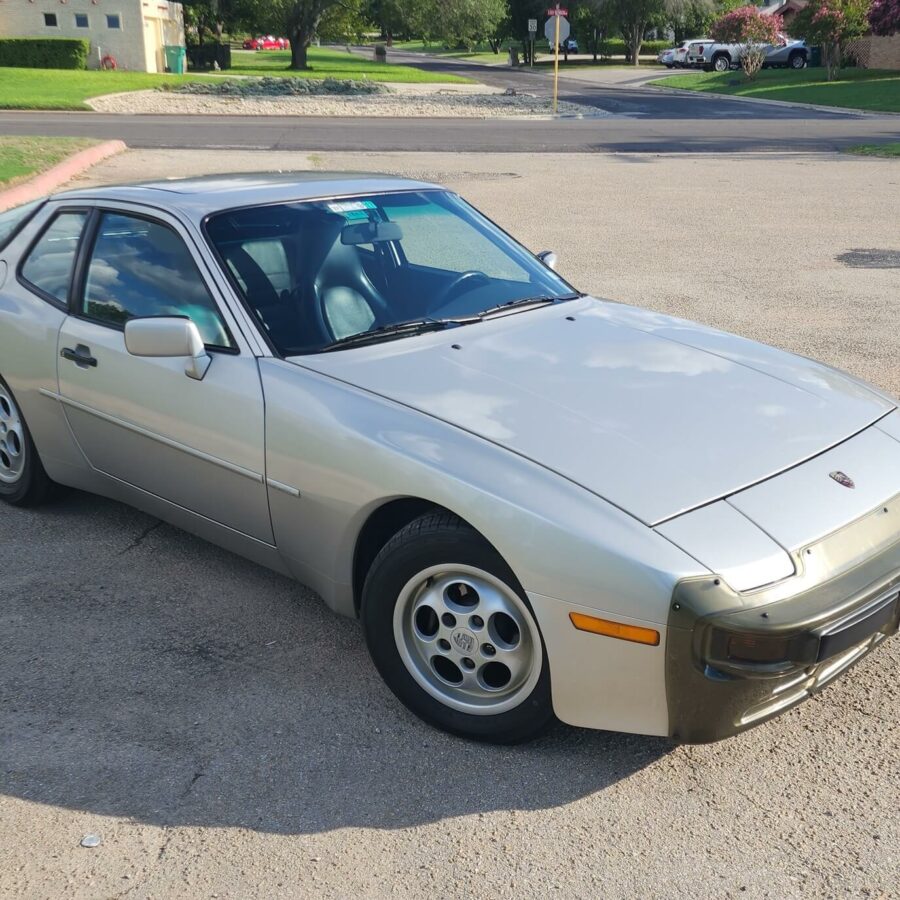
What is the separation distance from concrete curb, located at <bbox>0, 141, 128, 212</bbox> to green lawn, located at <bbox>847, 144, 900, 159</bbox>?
14.0 meters

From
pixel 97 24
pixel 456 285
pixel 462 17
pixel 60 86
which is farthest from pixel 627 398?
pixel 462 17

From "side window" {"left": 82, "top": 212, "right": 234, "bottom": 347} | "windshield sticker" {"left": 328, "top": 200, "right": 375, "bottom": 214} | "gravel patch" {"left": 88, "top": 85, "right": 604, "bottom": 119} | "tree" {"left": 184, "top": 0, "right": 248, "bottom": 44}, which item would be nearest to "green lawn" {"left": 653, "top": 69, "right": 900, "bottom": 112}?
"gravel patch" {"left": 88, "top": 85, "right": 604, "bottom": 119}

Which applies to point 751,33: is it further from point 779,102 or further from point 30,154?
point 30,154

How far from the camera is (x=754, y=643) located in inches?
101

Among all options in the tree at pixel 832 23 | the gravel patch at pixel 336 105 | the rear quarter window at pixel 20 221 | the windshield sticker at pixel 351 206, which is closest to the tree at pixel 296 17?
the gravel patch at pixel 336 105

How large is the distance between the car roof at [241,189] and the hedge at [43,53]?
149 ft

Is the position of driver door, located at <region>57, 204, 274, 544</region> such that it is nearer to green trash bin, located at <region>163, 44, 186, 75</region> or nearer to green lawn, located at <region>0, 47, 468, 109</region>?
green lawn, located at <region>0, 47, 468, 109</region>

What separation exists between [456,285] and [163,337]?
1168mm

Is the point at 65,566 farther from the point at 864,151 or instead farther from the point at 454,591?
the point at 864,151

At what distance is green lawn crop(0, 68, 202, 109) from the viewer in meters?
28.3

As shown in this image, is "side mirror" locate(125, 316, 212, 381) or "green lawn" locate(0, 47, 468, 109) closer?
"side mirror" locate(125, 316, 212, 381)

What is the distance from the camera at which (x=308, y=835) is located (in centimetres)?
271

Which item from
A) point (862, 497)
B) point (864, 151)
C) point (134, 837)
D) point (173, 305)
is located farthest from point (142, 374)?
point (864, 151)

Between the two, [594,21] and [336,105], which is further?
[594,21]
